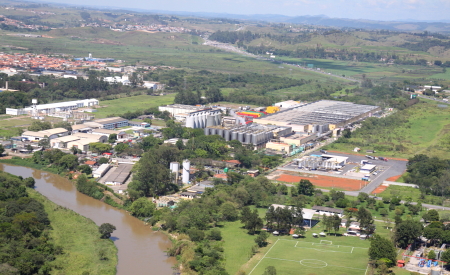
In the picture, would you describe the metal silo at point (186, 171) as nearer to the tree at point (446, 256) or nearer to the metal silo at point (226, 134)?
the metal silo at point (226, 134)

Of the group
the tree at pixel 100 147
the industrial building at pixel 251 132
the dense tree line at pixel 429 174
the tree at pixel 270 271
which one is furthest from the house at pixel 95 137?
the tree at pixel 270 271

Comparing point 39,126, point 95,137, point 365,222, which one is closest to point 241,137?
point 95,137

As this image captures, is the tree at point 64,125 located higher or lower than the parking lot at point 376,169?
lower

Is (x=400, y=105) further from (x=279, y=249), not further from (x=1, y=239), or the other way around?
(x=1, y=239)

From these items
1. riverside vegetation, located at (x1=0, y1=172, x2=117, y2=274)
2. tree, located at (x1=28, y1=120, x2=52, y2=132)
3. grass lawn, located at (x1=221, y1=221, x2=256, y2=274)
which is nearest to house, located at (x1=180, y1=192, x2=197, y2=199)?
grass lawn, located at (x1=221, y1=221, x2=256, y2=274)

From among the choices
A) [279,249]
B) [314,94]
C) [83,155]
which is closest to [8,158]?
[83,155]

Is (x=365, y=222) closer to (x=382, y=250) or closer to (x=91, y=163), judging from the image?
(x=382, y=250)
